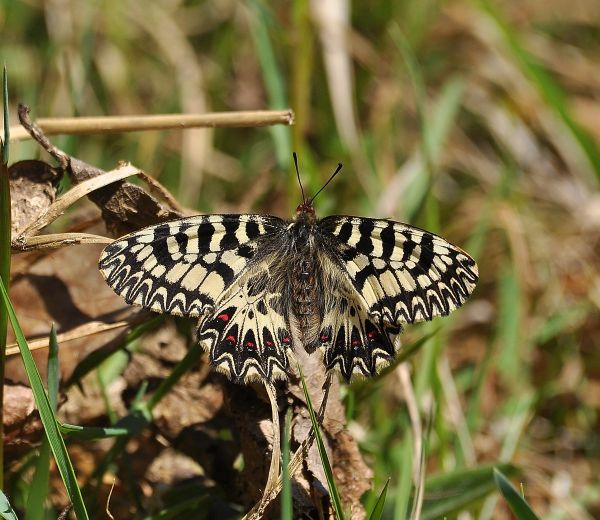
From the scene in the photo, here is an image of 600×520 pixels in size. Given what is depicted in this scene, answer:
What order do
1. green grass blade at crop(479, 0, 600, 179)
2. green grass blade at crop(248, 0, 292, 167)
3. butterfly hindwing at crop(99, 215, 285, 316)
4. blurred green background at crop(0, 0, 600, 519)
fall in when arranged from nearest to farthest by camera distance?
butterfly hindwing at crop(99, 215, 285, 316) < blurred green background at crop(0, 0, 600, 519) < green grass blade at crop(248, 0, 292, 167) < green grass blade at crop(479, 0, 600, 179)

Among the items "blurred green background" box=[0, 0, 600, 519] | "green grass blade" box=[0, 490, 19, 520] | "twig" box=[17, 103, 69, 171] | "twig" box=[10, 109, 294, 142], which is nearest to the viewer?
"green grass blade" box=[0, 490, 19, 520]

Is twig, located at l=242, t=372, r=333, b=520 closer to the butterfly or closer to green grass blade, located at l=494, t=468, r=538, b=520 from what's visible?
the butterfly

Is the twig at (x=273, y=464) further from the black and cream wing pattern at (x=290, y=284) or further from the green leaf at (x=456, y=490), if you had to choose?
the green leaf at (x=456, y=490)

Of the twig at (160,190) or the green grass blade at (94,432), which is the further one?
the twig at (160,190)

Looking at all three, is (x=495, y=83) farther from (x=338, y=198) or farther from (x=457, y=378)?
(x=457, y=378)

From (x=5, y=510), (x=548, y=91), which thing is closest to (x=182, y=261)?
(x=5, y=510)

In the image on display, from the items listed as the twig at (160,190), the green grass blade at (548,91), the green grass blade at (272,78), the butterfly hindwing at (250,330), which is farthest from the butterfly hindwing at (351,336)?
the green grass blade at (548,91)

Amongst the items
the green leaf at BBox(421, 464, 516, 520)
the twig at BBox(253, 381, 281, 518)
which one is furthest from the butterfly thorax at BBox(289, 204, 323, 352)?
the green leaf at BBox(421, 464, 516, 520)
